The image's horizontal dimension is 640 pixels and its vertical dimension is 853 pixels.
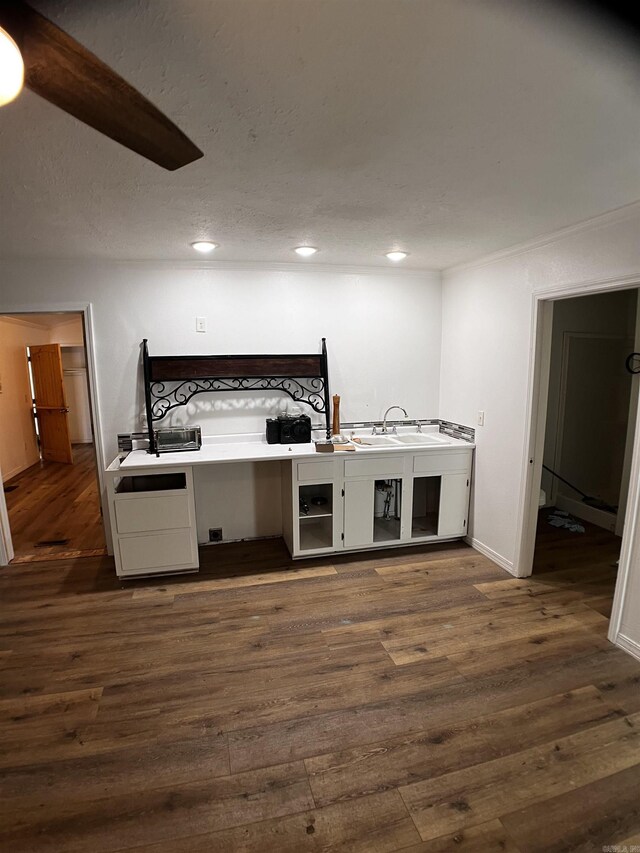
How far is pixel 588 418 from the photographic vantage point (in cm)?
443

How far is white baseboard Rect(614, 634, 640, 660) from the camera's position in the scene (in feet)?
7.42

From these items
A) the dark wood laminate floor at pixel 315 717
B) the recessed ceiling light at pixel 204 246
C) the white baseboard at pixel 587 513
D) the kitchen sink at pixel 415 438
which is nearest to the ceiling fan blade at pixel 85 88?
the recessed ceiling light at pixel 204 246

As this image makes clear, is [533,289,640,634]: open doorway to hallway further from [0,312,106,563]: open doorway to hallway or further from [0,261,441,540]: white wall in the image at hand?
[0,312,106,563]: open doorway to hallway

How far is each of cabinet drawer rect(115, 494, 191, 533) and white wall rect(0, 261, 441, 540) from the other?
526mm

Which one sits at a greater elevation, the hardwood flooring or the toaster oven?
the toaster oven

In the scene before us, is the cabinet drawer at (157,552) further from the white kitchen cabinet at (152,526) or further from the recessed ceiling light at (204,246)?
the recessed ceiling light at (204,246)

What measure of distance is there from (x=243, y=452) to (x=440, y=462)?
5.11 ft

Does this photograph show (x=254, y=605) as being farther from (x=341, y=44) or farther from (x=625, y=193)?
(x=625, y=193)

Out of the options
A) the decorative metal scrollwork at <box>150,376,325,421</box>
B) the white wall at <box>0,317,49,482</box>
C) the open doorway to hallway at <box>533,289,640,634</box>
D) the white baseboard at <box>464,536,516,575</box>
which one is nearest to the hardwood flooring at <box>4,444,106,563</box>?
the white wall at <box>0,317,49,482</box>

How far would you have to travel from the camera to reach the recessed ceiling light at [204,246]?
2.80 meters

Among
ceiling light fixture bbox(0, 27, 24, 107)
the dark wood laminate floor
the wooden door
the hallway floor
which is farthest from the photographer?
the wooden door

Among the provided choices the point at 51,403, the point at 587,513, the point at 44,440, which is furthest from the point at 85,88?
the point at 44,440

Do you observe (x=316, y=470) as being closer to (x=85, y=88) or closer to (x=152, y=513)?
(x=152, y=513)

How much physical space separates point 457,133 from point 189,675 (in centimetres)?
259
